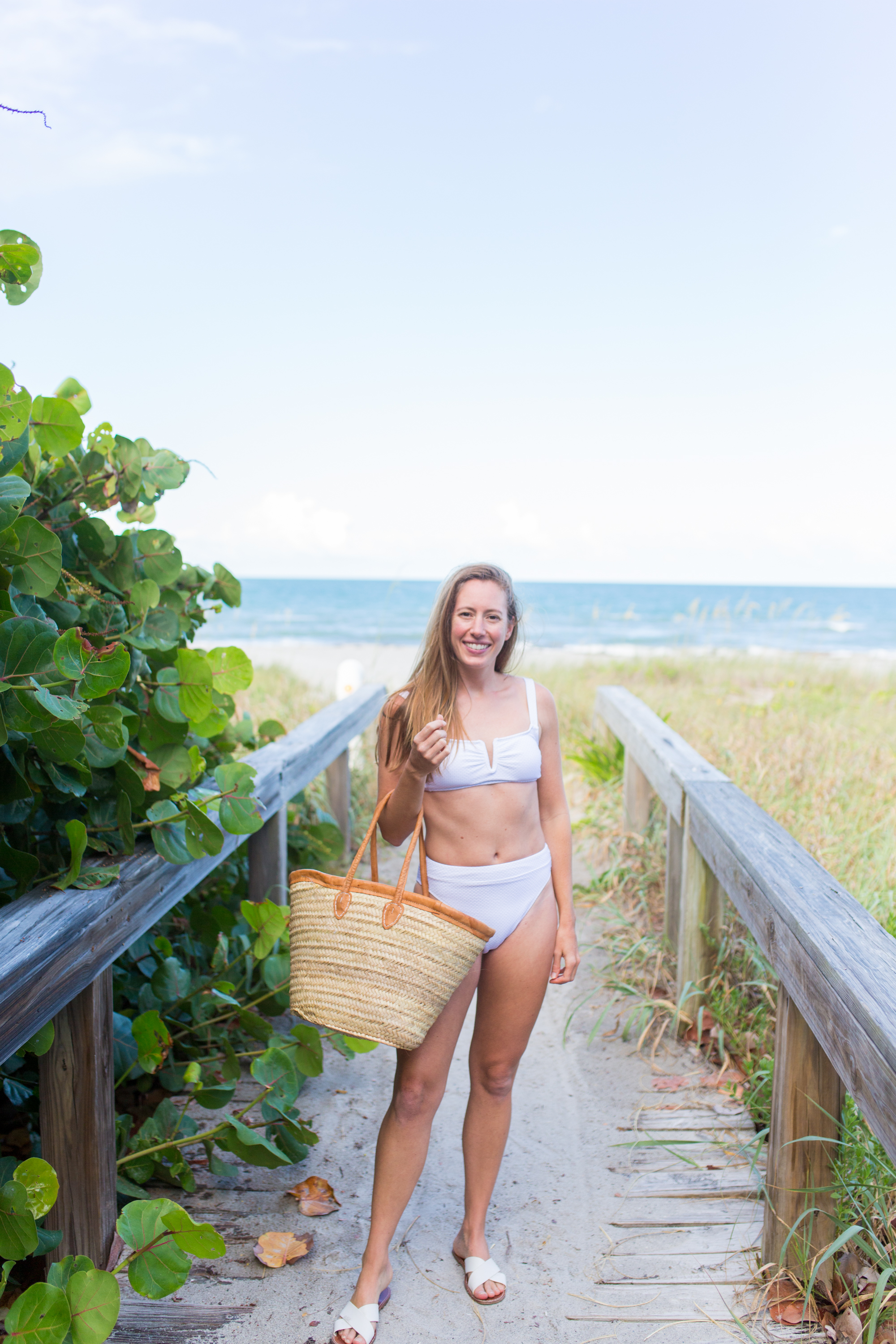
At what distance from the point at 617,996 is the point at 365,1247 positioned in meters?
1.58

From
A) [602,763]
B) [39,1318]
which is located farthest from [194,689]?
[602,763]

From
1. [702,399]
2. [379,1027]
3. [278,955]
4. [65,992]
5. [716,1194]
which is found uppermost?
[702,399]

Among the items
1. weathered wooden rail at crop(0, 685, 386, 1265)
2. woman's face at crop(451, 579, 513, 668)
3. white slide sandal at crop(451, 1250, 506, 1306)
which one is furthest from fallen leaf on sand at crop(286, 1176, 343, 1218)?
woman's face at crop(451, 579, 513, 668)

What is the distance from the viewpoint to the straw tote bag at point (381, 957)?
1611mm

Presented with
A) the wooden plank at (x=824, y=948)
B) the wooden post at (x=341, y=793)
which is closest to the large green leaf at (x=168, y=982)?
the wooden plank at (x=824, y=948)

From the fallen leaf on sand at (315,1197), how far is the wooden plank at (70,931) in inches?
31.9

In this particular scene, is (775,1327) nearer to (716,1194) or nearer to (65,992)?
(716,1194)

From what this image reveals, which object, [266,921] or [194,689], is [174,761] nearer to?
[194,689]

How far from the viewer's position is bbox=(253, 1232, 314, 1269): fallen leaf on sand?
1892mm

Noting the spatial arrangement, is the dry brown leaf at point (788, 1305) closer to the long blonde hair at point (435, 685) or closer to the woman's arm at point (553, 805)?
the woman's arm at point (553, 805)

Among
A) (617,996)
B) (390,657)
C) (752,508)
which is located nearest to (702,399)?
(752,508)

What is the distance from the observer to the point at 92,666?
1340 mm

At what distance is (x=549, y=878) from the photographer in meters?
2.06

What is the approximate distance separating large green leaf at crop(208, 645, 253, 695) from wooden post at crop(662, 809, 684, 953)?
194cm
